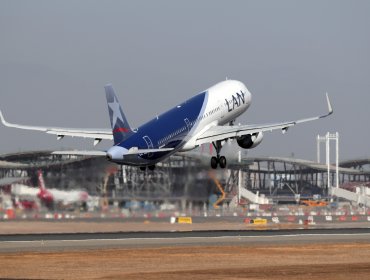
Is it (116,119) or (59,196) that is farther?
(116,119)

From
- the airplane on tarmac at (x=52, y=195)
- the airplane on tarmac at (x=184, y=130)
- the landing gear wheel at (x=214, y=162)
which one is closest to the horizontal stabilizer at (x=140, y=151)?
the airplane on tarmac at (x=184, y=130)

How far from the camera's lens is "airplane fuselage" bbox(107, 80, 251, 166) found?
75.0 m

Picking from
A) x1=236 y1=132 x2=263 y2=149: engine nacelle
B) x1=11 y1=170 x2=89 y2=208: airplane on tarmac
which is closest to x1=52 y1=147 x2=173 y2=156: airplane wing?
x1=11 y1=170 x2=89 y2=208: airplane on tarmac

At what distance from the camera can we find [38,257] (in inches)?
2174

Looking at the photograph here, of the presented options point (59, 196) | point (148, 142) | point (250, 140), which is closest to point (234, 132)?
point (250, 140)

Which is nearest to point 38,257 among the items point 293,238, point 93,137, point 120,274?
point 120,274

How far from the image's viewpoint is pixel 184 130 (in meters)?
81.9

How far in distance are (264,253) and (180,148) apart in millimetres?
23649

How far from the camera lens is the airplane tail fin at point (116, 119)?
3012 inches

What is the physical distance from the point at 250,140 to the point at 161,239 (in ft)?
58.4

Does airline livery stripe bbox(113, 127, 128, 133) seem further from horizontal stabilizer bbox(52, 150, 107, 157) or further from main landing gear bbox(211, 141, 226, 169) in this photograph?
main landing gear bbox(211, 141, 226, 169)

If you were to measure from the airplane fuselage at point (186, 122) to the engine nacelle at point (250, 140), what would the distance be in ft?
10.4

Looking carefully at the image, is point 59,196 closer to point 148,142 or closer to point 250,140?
point 148,142

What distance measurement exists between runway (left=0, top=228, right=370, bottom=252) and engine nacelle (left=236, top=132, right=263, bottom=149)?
332 inches
